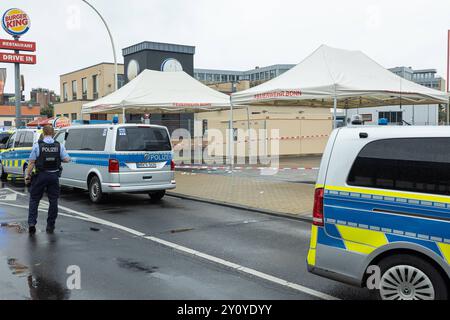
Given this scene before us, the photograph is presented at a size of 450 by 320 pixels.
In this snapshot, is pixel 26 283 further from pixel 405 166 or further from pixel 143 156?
pixel 143 156

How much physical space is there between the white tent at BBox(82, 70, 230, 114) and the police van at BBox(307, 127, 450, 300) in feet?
48.9

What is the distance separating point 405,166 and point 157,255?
375 cm

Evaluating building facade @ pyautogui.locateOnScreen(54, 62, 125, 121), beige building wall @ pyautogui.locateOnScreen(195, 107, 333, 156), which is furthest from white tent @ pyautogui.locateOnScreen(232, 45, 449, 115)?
building facade @ pyautogui.locateOnScreen(54, 62, 125, 121)

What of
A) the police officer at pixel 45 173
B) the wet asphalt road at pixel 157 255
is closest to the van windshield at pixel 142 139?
the wet asphalt road at pixel 157 255

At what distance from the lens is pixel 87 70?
44.9 meters

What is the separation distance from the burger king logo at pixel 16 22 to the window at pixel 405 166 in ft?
109

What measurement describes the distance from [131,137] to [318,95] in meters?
4.94

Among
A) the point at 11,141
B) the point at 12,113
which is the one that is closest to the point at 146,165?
the point at 11,141

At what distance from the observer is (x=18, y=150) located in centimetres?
1602

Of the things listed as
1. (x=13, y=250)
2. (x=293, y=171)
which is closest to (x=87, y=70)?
(x=293, y=171)

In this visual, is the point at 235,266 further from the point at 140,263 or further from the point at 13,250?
the point at 13,250

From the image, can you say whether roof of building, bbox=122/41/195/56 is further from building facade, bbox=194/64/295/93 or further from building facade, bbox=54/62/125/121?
building facade, bbox=194/64/295/93

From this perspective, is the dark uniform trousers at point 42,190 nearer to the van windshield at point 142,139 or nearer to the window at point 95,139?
the van windshield at point 142,139

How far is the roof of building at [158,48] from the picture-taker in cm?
3356
